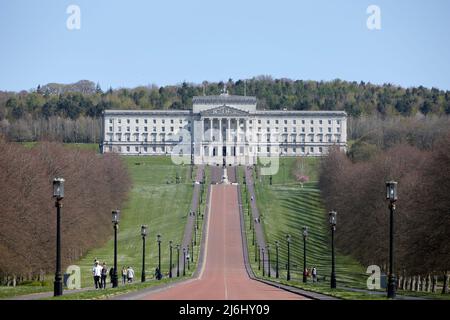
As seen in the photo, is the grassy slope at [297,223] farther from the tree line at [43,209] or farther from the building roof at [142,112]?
the building roof at [142,112]

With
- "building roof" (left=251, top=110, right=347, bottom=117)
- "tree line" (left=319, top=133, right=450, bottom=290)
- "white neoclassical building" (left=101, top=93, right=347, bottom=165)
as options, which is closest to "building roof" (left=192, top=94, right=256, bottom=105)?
"white neoclassical building" (left=101, top=93, right=347, bottom=165)

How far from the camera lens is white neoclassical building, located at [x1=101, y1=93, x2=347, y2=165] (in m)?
176

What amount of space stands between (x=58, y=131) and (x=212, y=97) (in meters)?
32.3

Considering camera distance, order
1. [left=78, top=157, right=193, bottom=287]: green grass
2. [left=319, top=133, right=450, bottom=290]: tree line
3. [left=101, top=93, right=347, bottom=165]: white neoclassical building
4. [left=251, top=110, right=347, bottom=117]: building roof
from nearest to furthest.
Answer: [left=319, top=133, right=450, bottom=290]: tree line < [left=78, top=157, right=193, bottom=287]: green grass < [left=101, top=93, right=347, bottom=165]: white neoclassical building < [left=251, top=110, right=347, bottom=117]: building roof

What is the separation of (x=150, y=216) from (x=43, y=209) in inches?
1499

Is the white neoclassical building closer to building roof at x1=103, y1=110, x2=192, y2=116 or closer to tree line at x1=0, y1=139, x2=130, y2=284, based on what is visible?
building roof at x1=103, y1=110, x2=192, y2=116

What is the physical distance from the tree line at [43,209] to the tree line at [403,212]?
59.5 feet

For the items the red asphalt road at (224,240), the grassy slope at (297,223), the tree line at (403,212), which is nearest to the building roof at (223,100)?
the grassy slope at (297,223)

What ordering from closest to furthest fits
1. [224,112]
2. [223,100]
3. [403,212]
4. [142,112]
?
[403,212] → [224,112] → [223,100] → [142,112]

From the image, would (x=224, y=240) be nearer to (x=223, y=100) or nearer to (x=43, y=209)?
(x=43, y=209)

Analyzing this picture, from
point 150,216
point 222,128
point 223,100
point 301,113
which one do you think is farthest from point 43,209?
point 301,113

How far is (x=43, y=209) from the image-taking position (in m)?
52.6

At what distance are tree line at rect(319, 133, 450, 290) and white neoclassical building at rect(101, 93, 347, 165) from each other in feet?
276

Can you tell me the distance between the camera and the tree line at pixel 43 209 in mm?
43594
